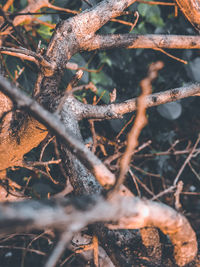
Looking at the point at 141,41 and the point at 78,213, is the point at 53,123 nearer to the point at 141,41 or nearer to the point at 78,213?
the point at 78,213

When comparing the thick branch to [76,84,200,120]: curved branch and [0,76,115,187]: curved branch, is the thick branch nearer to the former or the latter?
[0,76,115,187]: curved branch

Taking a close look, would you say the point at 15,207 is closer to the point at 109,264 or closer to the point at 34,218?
the point at 34,218

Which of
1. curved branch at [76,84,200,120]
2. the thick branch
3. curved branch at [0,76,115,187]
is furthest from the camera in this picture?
curved branch at [76,84,200,120]

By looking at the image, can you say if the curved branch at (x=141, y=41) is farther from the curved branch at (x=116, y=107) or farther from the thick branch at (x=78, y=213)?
the thick branch at (x=78, y=213)

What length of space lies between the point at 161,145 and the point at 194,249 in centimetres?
137

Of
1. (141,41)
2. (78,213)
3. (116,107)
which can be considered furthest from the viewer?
(141,41)

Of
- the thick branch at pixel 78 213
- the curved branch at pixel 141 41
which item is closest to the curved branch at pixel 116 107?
the curved branch at pixel 141 41

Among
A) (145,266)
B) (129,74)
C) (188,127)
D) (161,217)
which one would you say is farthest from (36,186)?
(188,127)

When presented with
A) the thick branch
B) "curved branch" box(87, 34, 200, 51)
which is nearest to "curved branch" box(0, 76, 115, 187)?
the thick branch

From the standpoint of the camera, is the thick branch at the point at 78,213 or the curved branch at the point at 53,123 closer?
the thick branch at the point at 78,213

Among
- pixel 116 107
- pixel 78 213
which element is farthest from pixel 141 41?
pixel 78 213

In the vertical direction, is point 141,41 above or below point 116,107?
above

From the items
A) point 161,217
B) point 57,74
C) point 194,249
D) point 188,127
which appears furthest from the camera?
point 188,127

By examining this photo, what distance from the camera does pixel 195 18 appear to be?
90cm
